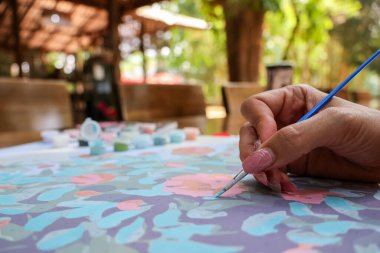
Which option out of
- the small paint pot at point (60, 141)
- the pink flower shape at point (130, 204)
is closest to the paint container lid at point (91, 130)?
the small paint pot at point (60, 141)

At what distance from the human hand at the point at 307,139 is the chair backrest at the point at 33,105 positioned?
44.9 inches

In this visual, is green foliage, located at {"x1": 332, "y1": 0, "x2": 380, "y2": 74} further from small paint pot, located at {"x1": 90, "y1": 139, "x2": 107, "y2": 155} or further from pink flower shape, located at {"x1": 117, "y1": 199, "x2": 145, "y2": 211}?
pink flower shape, located at {"x1": 117, "y1": 199, "x2": 145, "y2": 211}

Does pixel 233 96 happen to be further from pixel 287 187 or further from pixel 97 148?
pixel 287 187

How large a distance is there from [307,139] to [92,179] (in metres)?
0.41

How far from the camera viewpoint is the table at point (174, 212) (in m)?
0.35

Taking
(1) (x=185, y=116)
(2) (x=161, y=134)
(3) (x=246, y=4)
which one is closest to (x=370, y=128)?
(2) (x=161, y=134)

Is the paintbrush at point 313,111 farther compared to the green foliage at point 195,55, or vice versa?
the green foliage at point 195,55

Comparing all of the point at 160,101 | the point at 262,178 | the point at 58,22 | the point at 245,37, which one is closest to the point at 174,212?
the point at 262,178

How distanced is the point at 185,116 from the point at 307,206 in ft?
5.66

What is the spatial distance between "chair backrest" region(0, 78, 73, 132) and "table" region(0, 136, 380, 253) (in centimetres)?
73

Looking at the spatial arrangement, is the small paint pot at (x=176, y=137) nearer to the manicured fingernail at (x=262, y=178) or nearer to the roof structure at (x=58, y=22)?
the manicured fingernail at (x=262, y=178)

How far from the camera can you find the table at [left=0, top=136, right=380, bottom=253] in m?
0.35

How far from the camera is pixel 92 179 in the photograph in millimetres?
654

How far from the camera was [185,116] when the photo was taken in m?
2.17
